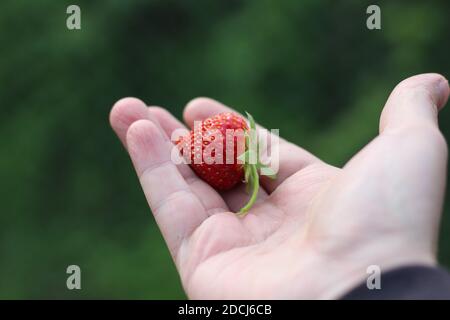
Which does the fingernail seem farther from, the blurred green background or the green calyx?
the blurred green background

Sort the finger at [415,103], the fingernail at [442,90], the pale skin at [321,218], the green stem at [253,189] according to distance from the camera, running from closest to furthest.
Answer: the pale skin at [321,218] < the finger at [415,103] < the fingernail at [442,90] < the green stem at [253,189]

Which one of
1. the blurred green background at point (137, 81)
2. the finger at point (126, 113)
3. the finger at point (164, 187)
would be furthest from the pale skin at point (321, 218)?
the blurred green background at point (137, 81)

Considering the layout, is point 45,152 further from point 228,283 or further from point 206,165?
point 228,283

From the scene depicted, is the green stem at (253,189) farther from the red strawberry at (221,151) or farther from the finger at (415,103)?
the finger at (415,103)

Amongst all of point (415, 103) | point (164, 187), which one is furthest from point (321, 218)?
point (164, 187)
